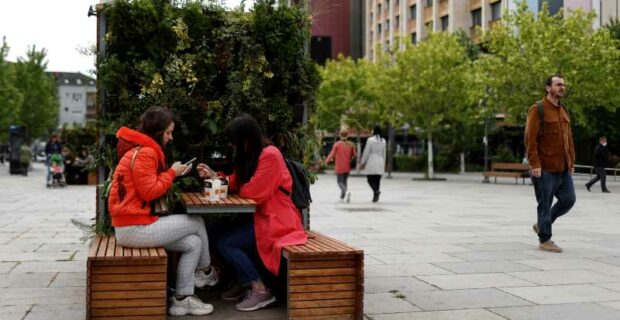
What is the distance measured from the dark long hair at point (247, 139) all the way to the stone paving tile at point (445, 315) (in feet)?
4.83

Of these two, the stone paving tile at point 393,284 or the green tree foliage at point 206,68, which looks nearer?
the green tree foliage at point 206,68

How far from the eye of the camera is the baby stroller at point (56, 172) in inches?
888

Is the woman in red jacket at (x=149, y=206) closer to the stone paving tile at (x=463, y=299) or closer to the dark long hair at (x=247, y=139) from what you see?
the dark long hair at (x=247, y=139)

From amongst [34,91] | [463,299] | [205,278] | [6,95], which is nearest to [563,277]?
[463,299]

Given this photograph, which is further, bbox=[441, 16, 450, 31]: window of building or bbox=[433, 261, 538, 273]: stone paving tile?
bbox=[441, 16, 450, 31]: window of building

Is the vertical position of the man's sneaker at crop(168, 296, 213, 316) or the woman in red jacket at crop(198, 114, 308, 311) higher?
the woman in red jacket at crop(198, 114, 308, 311)

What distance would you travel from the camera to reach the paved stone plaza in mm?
5141

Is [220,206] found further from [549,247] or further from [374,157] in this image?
[374,157]

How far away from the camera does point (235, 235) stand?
5.22m

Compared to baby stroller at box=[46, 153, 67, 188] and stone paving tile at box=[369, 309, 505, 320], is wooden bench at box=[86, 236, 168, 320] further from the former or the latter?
baby stroller at box=[46, 153, 67, 188]

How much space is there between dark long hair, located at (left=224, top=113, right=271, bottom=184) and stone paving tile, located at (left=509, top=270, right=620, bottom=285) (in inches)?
117

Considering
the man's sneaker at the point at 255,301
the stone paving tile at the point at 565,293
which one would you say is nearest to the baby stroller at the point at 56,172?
the man's sneaker at the point at 255,301

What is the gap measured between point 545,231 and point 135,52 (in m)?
5.38

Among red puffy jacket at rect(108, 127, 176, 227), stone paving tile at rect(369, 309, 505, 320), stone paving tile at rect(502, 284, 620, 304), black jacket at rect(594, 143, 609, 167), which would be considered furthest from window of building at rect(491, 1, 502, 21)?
red puffy jacket at rect(108, 127, 176, 227)
